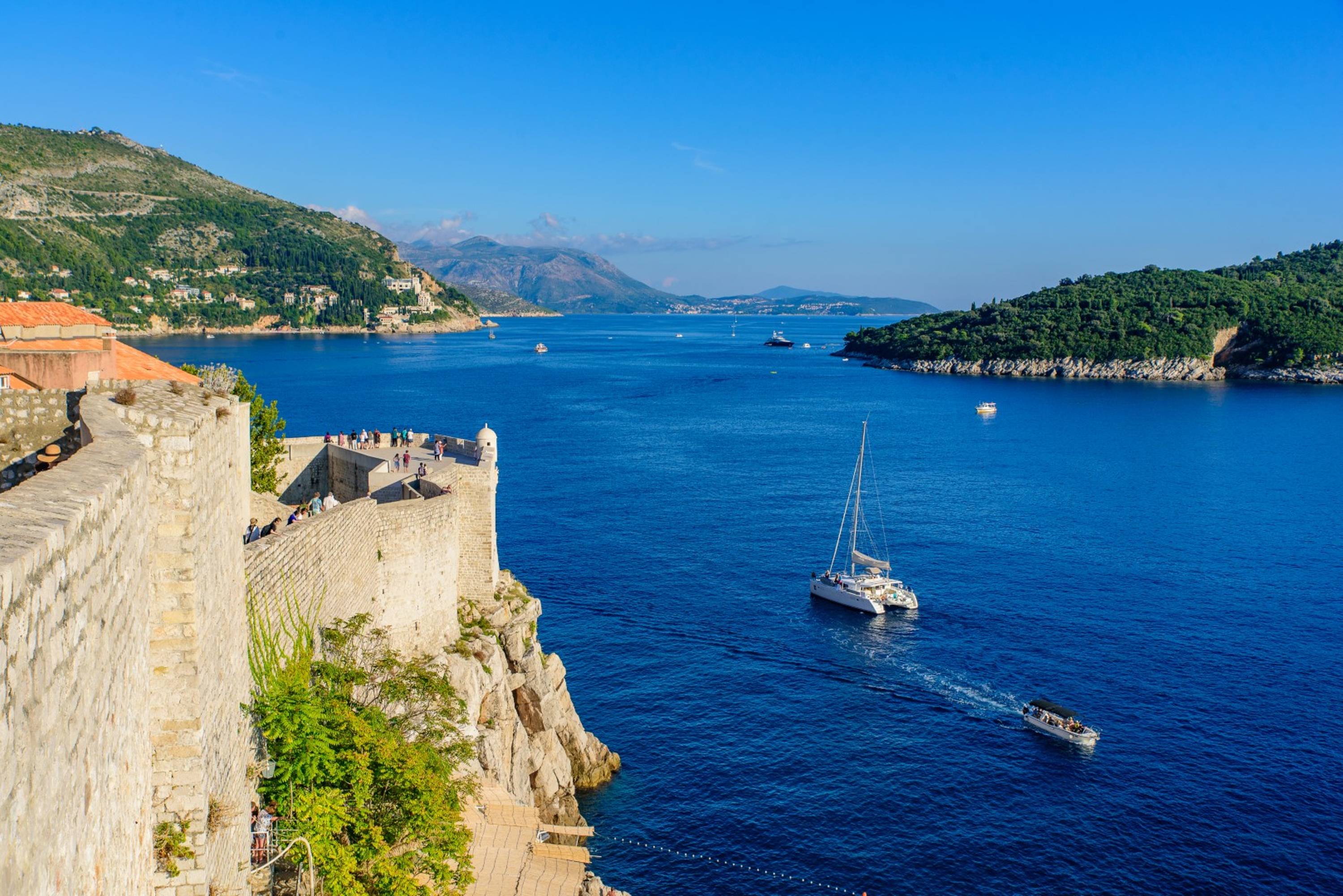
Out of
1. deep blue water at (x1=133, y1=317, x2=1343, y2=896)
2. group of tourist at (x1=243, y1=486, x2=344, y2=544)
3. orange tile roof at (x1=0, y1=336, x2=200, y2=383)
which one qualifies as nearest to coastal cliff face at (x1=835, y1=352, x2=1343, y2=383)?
deep blue water at (x1=133, y1=317, x2=1343, y2=896)

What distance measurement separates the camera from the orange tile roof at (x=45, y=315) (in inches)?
772

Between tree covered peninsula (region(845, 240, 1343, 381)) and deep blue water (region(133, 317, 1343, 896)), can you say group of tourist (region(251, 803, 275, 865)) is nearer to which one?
deep blue water (region(133, 317, 1343, 896))

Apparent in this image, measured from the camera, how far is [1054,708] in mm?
37688

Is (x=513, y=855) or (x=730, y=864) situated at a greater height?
(x=513, y=855)

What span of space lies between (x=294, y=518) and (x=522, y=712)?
12341mm

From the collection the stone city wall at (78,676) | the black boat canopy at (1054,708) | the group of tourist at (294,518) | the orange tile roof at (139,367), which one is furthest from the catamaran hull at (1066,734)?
the stone city wall at (78,676)

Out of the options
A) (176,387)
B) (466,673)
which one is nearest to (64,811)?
(176,387)

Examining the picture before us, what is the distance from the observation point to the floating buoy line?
95.8 feet

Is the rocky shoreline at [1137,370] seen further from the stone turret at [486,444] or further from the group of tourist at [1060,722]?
the stone turret at [486,444]

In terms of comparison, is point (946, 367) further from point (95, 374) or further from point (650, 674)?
point (95, 374)

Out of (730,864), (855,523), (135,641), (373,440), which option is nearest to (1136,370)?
(855,523)

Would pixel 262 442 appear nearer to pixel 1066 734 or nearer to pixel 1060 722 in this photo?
pixel 1060 722

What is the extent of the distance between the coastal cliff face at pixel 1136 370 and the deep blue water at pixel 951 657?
84264mm

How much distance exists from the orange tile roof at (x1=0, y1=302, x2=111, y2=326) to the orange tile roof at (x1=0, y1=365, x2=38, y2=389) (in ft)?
9.91
